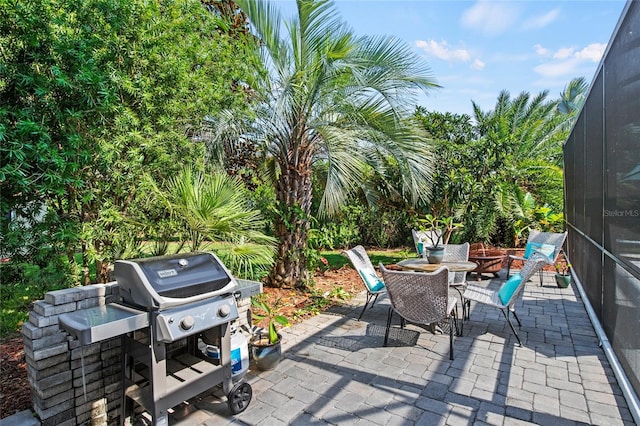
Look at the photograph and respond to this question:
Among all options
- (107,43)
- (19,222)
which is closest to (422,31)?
(107,43)

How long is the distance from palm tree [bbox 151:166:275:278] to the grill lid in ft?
2.61

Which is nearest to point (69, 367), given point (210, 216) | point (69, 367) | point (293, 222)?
point (69, 367)

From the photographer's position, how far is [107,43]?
297cm

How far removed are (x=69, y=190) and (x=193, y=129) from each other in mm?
1594

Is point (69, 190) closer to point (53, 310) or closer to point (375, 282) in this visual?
point (53, 310)

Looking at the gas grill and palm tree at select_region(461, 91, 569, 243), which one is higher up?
palm tree at select_region(461, 91, 569, 243)

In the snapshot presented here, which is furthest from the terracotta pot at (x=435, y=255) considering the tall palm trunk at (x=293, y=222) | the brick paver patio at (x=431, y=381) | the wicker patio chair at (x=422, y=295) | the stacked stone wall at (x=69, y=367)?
the stacked stone wall at (x=69, y=367)

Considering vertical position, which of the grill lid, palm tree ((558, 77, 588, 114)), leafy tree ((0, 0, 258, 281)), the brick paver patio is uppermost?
palm tree ((558, 77, 588, 114))

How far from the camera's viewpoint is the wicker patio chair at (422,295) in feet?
12.1

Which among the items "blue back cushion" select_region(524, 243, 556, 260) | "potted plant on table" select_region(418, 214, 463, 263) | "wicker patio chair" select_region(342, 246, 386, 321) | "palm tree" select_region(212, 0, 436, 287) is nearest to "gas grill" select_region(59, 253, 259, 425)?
"wicker patio chair" select_region(342, 246, 386, 321)

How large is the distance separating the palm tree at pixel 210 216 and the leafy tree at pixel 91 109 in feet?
0.90

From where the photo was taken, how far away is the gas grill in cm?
224

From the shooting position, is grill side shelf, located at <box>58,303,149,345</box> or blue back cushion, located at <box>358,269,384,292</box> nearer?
grill side shelf, located at <box>58,303,149,345</box>

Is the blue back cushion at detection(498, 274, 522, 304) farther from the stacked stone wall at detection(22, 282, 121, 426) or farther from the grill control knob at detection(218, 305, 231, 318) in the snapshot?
the stacked stone wall at detection(22, 282, 121, 426)
